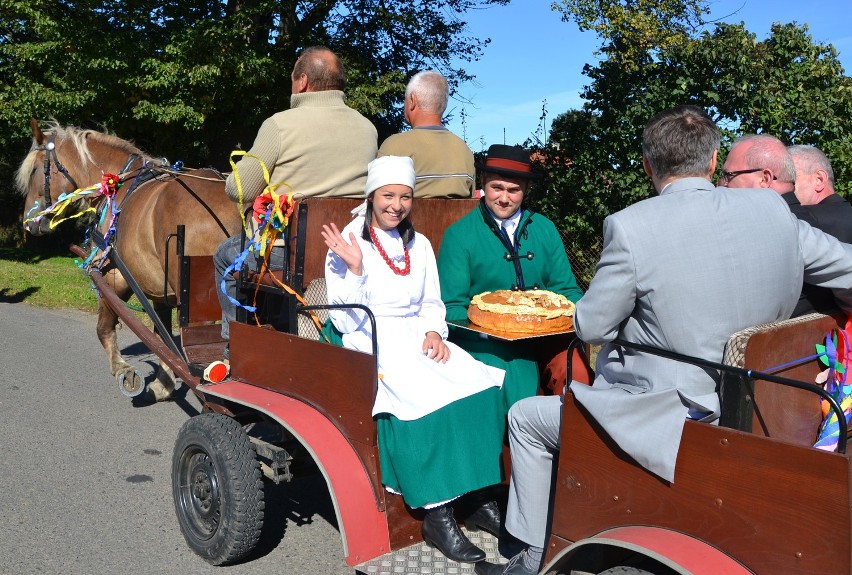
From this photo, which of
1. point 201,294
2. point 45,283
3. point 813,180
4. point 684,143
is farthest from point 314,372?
point 45,283

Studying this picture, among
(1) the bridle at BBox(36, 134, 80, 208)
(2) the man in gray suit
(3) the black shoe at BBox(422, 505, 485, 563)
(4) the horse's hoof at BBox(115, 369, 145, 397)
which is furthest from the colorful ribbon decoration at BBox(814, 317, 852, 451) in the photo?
(1) the bridle at BBox(36, 134, 80, 208)

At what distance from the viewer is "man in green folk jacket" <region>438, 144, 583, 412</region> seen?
373 centimetres

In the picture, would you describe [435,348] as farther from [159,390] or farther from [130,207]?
[159,390]

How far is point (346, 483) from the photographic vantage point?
3146 millimetres

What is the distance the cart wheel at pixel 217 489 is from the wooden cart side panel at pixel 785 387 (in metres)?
2.23

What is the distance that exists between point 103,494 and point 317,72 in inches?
108

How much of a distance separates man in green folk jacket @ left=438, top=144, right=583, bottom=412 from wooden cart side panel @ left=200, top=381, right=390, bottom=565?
796mm

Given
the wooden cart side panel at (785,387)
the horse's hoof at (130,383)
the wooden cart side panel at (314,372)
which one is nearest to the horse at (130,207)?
the horse's hoof at (130,383)

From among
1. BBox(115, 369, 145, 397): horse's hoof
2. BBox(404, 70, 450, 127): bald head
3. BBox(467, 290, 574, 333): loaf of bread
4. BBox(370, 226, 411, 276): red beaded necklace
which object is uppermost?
BBox(404, 70, 450, 127): bald head

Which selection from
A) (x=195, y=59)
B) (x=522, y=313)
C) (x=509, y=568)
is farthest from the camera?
(x=195, y=59)

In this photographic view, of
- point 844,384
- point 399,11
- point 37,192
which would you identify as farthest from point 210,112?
point 844,384

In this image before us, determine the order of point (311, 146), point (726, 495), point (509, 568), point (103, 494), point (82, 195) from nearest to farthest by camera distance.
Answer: point (726, 495)
point (509, 568)
point (311, 146)
point (103, 494)
point (82, 195)

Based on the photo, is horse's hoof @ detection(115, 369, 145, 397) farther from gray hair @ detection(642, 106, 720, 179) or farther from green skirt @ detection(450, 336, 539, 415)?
gray hair @ detection(642, 106, 720, 179)

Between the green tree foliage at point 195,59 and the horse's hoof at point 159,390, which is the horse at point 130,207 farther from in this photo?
the green tree foliage at point 195,59
